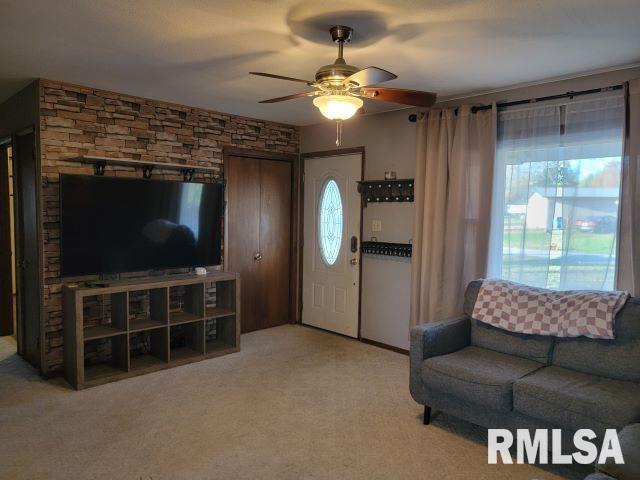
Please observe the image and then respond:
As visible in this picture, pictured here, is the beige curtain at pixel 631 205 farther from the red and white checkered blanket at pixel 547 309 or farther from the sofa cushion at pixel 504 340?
the sofa cushion at pixel 504 340

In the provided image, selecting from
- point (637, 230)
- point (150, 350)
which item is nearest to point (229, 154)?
point (150, 350)

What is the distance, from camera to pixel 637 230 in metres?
3.11

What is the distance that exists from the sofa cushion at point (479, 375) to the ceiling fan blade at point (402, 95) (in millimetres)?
1650

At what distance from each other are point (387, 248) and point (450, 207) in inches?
35.4

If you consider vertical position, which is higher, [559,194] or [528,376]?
[559,194]

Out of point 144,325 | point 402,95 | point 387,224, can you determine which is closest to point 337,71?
point 402,95

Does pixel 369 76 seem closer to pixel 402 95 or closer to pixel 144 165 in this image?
pixel 402 95

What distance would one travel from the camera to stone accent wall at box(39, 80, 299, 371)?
12.3 ft

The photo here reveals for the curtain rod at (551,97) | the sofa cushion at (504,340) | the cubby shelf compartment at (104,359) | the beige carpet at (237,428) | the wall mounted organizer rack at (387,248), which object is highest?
the curtain rod at (551,97)

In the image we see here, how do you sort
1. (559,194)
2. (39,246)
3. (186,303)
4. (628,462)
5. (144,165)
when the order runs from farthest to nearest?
1. (186,303)
2. (144,165)
3. (39,246)
4. (559,194)
5. (628,462)

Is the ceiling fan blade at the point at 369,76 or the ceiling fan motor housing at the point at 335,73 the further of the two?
the ceiling fan motor housing at the point at 335,73

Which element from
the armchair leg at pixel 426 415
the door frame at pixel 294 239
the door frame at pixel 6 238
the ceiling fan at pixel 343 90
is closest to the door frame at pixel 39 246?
the door frame at pixel 6 238

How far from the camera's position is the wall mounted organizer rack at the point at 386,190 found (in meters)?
4.49

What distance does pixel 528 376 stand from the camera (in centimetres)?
276
